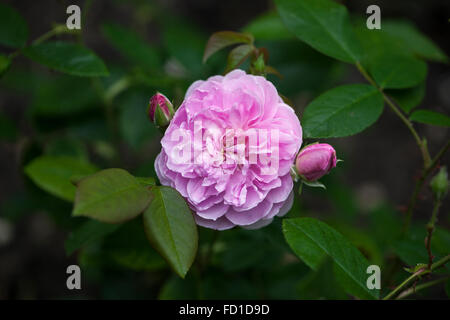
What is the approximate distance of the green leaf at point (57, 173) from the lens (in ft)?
3.60

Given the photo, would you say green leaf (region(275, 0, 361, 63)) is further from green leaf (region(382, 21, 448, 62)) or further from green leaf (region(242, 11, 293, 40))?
green leaf (region(382, 21, 448, 62))

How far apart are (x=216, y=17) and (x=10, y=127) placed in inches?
63.1

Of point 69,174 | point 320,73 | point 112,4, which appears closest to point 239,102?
point 69,174

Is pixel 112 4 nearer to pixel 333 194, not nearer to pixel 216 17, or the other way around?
pixel 216 17

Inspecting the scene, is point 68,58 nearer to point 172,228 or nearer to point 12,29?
point 12,29

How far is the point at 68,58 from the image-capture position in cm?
95

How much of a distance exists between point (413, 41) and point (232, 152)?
893mm

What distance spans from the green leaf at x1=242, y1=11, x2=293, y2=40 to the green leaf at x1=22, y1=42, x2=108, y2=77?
1.74 feet

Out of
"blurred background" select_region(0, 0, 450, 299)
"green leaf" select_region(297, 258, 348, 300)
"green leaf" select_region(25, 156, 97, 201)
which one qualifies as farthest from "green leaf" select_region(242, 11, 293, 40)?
"green leaf" select_region(297, 258, 348, 300)

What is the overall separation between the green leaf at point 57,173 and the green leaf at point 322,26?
2.12 feet

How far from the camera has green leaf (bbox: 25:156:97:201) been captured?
110cm

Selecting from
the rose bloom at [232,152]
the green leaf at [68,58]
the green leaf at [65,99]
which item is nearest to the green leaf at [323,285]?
the rose bloom at [232,152]
